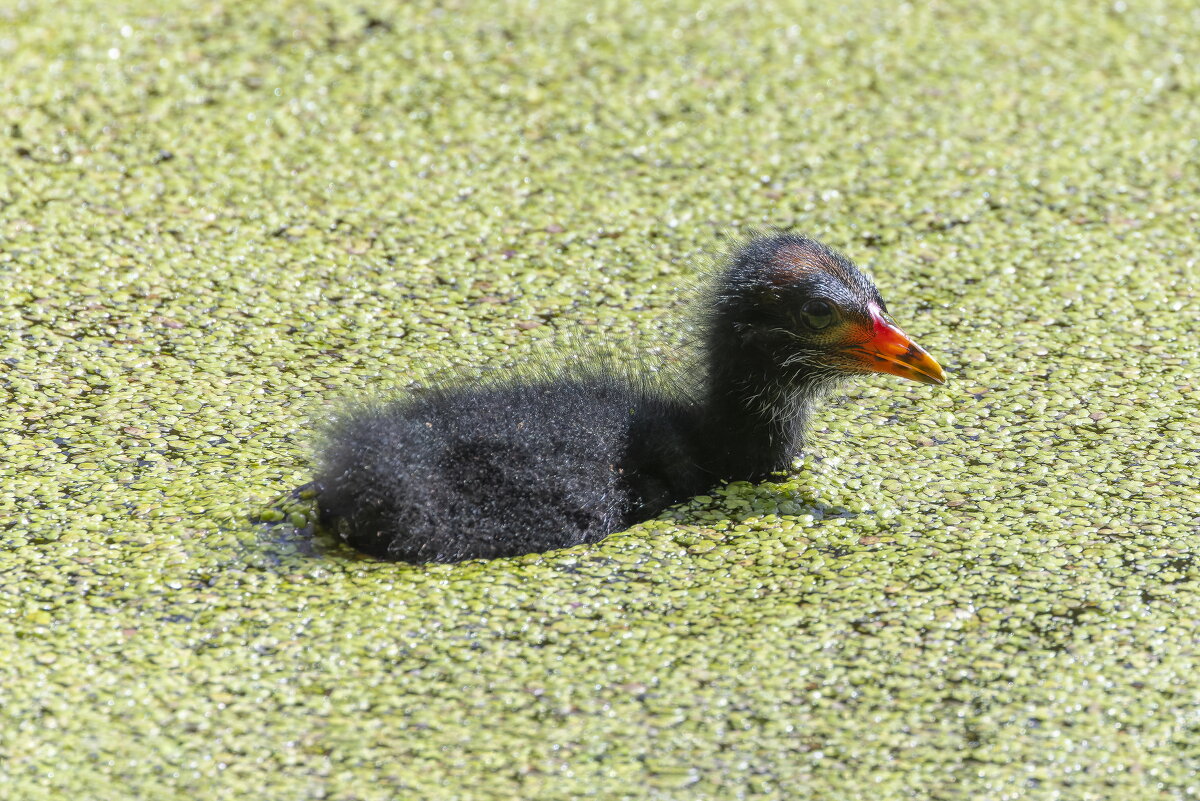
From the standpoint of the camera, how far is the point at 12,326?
12.4 feet

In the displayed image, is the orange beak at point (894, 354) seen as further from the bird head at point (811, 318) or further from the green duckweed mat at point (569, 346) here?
the green duckweed mat at point (569, 346)

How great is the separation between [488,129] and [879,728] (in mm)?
2727

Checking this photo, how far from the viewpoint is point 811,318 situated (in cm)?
327

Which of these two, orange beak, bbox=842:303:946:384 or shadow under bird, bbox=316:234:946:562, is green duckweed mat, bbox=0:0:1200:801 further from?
orange beak, bbox=842:303:946:384

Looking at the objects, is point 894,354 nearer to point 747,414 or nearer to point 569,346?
point 747,414

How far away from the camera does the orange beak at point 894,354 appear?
328 centimetres

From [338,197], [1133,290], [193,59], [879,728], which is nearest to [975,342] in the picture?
[1133,290]

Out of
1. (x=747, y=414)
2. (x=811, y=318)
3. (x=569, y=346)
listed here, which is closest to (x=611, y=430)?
(x=747, y=414)

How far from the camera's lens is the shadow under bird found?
Result: 9.66ft

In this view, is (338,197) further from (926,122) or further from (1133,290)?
(1133,290)

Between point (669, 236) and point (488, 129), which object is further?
point (488, 129)

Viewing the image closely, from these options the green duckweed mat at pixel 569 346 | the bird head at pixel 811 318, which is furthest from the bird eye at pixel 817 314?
the green duckweed mat at pixel 569 346

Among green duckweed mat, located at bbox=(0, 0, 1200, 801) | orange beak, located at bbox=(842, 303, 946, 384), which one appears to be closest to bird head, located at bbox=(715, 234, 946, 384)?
orange beak, located at bbox=(842, 303, 946, 384)

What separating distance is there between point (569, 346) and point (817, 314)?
719 millimetres
